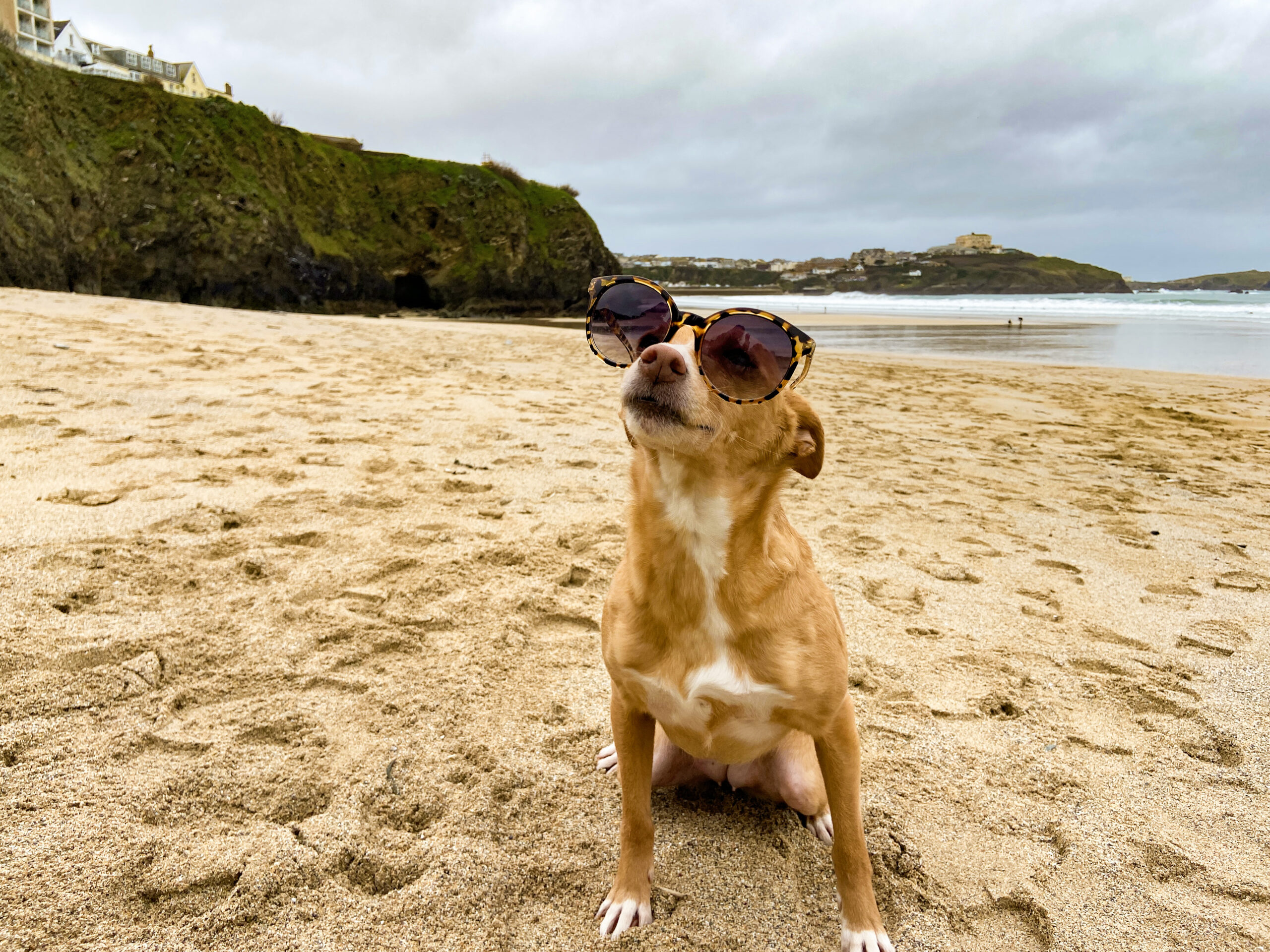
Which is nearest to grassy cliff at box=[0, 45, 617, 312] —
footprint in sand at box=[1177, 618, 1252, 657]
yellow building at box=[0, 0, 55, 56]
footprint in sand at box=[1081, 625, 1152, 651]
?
footprint in sand at box=[1081, 625, 1152, 651]

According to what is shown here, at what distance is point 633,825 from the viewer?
6.18ft

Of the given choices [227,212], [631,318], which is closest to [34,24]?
[227,212]

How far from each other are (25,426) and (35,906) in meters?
4.44

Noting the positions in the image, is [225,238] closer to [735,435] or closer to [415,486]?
[415,486]

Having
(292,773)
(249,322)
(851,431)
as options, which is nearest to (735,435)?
(292,773)

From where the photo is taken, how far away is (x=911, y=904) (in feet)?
6.20

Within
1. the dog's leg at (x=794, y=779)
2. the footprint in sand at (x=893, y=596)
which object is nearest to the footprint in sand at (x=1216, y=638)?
the footprint in sand at (x=893, y=596)

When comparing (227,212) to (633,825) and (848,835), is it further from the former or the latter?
(848,835)

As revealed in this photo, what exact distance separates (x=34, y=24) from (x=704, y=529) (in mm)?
77980

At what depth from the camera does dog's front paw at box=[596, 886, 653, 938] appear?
1.79 meters

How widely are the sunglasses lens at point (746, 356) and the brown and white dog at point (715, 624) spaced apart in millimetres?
52

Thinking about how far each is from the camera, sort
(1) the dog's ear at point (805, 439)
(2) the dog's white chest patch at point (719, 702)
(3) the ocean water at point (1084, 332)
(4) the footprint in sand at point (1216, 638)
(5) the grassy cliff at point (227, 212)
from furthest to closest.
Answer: (5) the grassy cliff at point (227, 212) < (3) the ocean water at point (1084, 332) < (4) the footprint in sand at point (1216, 638) < (1) the dog's ear at point (805, 439) < (2) the dog's white chest patch at point (719, 702)

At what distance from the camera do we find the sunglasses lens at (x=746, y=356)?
1874mm

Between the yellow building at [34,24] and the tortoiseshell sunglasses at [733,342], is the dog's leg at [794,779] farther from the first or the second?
the yellow building at [34,24]
